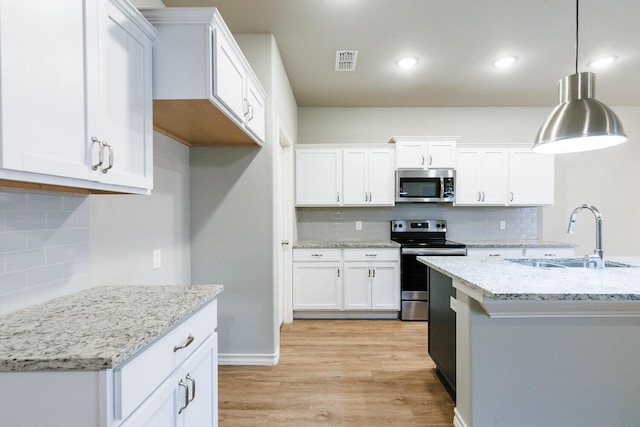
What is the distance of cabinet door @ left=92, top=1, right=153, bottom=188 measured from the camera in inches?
46.2

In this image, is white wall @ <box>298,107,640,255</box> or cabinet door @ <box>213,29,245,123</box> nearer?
cabinet door @ <box>213,29,245,123</box>

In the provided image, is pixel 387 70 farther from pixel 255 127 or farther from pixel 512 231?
pixel 512 231

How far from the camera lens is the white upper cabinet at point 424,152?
388 centimetres

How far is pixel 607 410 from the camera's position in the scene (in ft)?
5.18

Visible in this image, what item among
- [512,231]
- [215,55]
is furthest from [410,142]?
[215,55]

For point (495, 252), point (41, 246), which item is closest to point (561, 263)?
point (495, 252)

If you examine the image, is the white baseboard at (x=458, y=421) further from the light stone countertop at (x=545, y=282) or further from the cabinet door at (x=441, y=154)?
the cabinet door at (x=441, y=154)

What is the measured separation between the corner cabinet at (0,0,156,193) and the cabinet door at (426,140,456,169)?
10.5ft

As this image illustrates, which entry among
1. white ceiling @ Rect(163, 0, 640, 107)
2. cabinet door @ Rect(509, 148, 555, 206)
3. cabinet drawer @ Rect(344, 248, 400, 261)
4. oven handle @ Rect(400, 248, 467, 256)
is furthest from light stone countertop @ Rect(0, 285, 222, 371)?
cabinet door @ Rect(509, 148, 555, 206)

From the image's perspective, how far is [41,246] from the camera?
127cm

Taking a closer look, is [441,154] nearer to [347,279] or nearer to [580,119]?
[347,279]

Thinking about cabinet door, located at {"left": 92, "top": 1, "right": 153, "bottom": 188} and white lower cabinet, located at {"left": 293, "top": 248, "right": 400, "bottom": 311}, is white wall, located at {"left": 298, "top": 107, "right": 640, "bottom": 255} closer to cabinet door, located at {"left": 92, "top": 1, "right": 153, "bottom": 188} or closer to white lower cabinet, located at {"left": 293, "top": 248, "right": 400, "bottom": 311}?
white lower cabinet, located at {"left": 293, "top": 248, "right": 400, "bottom": 311}

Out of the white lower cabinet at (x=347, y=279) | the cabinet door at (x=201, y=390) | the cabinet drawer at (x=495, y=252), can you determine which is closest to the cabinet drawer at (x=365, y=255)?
the white lower cabinet at (x=347, y=279)

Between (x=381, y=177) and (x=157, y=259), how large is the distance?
106 inches
